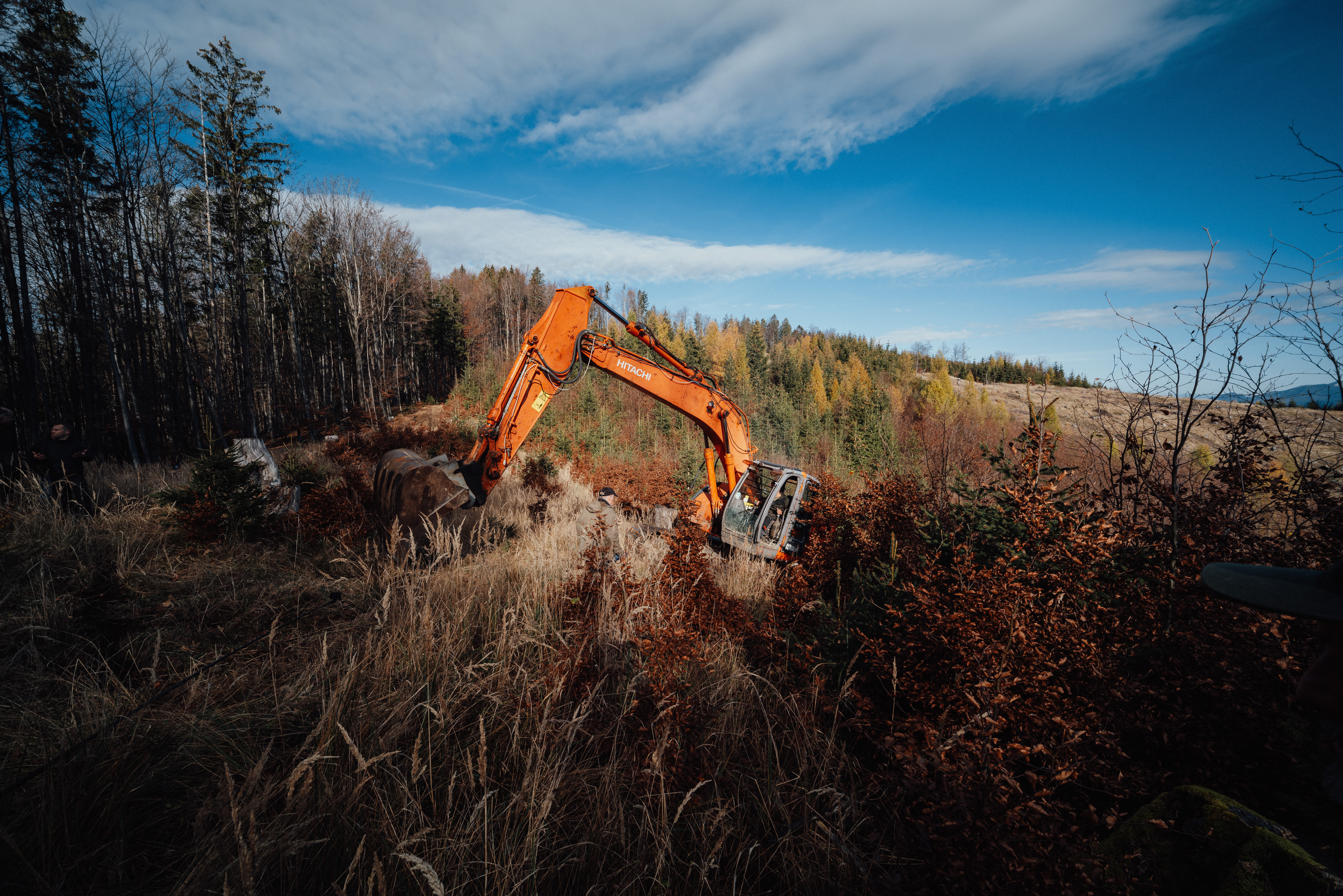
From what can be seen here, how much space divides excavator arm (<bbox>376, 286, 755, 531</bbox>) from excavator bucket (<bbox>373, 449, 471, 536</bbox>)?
1 centimetres

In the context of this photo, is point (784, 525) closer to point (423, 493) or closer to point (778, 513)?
point (778, 513)

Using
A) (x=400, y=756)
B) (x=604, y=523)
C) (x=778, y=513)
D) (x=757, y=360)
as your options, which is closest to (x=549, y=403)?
(x=604, y=523)

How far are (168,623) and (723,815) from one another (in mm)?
4483

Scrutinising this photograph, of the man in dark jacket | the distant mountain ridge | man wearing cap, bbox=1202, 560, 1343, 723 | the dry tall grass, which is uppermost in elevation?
the distant mountain ridge

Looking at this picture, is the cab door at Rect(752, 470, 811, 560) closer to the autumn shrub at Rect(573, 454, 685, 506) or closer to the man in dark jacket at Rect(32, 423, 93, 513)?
the autumn shrub at Rect(573, 454, 685, 506)

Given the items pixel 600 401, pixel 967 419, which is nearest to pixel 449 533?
pixel 600 401

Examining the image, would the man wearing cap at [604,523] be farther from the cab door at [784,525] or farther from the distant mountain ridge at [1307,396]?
the distant mountain ridge at [1307,396]

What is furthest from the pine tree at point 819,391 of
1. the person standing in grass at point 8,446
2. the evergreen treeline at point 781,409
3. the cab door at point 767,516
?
the person standing in grass at point 8,446

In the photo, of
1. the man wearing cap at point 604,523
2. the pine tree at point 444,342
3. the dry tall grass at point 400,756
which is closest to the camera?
the dry tall grass at point 400,756

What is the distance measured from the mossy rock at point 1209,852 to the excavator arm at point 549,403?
5182 millimetres

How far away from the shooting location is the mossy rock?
4.27 feet

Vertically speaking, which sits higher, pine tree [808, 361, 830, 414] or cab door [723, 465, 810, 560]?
pine tree [808, 361, 830, 414]

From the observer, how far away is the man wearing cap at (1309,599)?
3.10ft

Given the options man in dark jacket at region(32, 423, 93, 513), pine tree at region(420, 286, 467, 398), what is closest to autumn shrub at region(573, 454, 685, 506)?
man in dark jacket at region(32, 423, 93, 513)
